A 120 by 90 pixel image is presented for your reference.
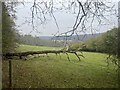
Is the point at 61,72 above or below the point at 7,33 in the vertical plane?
below

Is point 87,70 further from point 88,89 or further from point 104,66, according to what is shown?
point 88,89

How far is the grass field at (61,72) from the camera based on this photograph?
20.9 ft

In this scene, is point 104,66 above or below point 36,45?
below

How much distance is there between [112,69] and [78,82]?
4.49ft

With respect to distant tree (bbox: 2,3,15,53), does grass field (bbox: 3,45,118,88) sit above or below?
below

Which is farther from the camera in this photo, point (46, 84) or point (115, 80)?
point (115, 80)

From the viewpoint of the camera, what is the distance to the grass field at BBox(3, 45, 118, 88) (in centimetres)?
637

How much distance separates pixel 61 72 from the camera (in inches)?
279

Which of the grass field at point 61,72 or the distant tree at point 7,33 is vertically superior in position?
the distant tree at point 7,33

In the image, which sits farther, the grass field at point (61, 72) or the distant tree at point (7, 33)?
the distant tree at point (7, 33)

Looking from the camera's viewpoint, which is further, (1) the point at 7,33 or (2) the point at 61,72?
(1) the point at 7,33

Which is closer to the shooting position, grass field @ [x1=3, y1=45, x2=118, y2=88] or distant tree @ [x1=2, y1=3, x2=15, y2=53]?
grass field @ [x1=3, y1=45, x2=118, y2=88]

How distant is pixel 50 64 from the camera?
7547 millimetres

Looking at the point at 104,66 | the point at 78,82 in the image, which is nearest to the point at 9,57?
the point at 78,82
